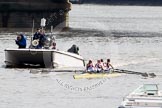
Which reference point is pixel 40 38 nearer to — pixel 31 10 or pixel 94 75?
pixel 94 75

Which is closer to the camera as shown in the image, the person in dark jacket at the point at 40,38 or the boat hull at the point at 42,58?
the person in dark jacket at the point at 40,38

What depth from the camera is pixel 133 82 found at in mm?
52750

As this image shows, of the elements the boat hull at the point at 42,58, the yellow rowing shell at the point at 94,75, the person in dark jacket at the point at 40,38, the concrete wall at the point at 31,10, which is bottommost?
the yellow rowing shell at the point at 94,75

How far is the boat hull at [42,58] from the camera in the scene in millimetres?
56875

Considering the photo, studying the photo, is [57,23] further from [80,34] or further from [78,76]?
[78,76]

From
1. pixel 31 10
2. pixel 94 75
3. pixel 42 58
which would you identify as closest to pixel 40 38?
pixel 42 58

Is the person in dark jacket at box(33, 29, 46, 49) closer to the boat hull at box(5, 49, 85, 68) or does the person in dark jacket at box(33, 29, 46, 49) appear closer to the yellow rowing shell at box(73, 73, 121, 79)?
the boat hull at box(5, 49, 85, 68)

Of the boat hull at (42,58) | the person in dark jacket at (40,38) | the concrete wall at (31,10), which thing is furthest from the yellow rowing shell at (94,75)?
the concrete wall at (31,10)

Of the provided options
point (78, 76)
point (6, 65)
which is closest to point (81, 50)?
point (6, 65)

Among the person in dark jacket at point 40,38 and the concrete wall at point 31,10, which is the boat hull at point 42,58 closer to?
the person in dark jacket at point 40,38

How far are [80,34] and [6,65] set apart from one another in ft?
185

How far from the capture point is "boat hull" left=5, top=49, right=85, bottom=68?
187 ft

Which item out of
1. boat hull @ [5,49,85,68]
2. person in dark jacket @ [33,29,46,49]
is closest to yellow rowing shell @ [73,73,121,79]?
boat hull @ [5,49,85,68]

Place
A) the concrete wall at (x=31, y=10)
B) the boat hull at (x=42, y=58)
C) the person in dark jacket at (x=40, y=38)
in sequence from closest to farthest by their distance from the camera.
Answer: the person in dark jacket at (x=40, y=38)
the boat hull at (x=42, y=58)
the concrete wall at (x=31, y=10)
